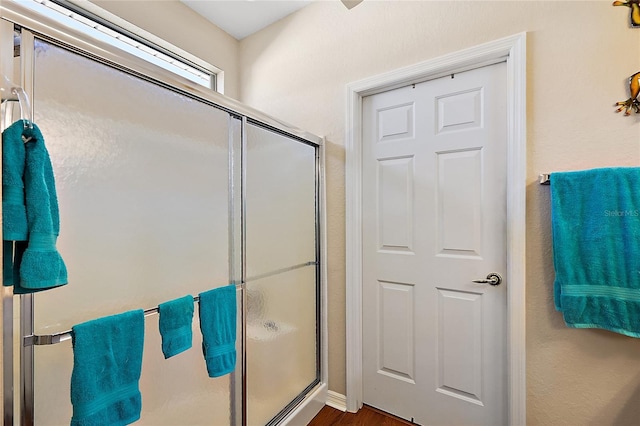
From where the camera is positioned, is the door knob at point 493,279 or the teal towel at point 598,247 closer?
the teal towel at point 598,247

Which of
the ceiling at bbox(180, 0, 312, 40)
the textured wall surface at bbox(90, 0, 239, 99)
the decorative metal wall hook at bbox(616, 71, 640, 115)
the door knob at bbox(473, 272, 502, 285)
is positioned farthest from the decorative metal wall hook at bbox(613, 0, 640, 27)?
the textured wall surface at bbox(90, 0, 239, 99)

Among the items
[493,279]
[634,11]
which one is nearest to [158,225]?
[493,279]

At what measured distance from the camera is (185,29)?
2051mm

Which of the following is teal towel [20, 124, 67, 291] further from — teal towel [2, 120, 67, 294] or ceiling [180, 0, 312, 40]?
ceiling [180, 0, 312, 40]

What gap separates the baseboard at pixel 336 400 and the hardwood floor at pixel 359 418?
0.03 m

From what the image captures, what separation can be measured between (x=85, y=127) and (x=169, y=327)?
28.1 inches

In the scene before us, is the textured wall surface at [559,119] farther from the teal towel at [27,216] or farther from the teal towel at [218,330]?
the teal towel at [27,216]

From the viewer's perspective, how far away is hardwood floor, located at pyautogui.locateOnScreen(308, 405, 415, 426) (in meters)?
1.78

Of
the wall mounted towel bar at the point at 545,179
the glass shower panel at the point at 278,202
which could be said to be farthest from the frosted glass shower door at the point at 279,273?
the wall mounted towel bar at the point at 545,179

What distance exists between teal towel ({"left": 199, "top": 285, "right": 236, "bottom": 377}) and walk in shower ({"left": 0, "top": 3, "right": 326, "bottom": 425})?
0.09 meters

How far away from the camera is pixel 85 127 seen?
958 millimetres

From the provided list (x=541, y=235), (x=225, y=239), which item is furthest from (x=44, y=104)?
(x=541, y=235)

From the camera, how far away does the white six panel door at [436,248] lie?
155 centimetres

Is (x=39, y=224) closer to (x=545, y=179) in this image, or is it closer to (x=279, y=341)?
(x=279, y=341)
